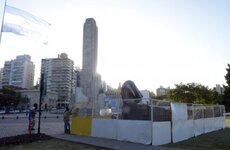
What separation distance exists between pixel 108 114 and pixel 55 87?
15673 centimetres

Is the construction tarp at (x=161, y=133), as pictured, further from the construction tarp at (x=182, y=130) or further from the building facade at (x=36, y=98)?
the building facade at (x=36, y=98)

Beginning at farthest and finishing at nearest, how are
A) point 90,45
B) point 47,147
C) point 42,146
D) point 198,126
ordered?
point 90,45 < point 198,126 < point 42,146 < point 47,147

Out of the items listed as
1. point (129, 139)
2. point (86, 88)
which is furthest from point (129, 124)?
point (86, 88)

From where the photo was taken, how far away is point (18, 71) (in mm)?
183250

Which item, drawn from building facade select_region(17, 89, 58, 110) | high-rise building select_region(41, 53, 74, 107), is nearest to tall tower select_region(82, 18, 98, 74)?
building facade select_region(17, 89, 58, 110)

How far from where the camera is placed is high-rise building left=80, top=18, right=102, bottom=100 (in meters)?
50.7

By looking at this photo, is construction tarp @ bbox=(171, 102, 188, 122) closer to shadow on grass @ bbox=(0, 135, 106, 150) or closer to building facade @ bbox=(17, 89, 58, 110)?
shadow on grass @ bbox=(0, 135, 106, 150)

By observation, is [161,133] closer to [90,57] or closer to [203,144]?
[203,144]

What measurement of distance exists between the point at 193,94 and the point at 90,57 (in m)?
24.1

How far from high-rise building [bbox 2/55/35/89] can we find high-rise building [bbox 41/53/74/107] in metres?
22.8

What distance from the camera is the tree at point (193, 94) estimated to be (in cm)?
6028

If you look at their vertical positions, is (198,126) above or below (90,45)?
below

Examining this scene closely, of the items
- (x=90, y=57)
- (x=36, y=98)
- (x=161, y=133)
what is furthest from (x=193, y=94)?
(x=36, y=98)

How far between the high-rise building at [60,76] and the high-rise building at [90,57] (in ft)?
378
